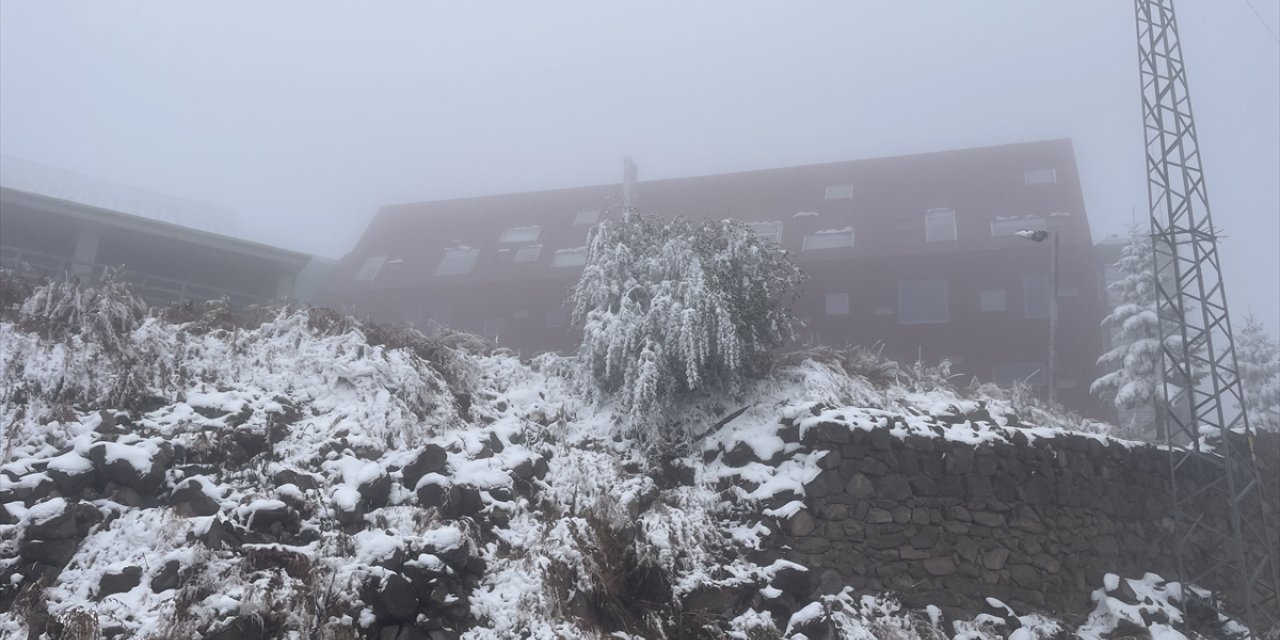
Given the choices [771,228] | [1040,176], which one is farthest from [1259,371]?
[771,228]

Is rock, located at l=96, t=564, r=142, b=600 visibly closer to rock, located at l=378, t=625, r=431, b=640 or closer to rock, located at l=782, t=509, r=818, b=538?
rock, located at l=378, t=625, r=431, b=640

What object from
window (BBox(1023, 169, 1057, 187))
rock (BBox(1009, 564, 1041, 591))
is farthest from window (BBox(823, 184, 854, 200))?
rock (BBox(1009, 564, 1041, 591))

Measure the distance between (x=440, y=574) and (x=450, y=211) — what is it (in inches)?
832

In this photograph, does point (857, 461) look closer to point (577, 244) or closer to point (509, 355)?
point (509, 355)

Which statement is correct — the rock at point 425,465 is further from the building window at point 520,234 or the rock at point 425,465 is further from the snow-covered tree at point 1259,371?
the snow-covered tree at point 1259,371

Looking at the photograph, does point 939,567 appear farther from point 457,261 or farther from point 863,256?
point 457,261

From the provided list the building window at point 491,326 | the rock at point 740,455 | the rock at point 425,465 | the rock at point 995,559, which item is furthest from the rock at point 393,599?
the building window at point 491,326

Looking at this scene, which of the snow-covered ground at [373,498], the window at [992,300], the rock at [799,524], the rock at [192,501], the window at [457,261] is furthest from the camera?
the window at [457,261]

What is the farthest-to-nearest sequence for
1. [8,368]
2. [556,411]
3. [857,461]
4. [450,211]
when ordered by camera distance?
[450,211] → [556,411] → [857,461] → [8,368]

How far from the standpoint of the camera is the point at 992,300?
2078 centimetres

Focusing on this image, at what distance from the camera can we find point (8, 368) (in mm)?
8320

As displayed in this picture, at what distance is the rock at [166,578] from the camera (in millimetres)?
6902

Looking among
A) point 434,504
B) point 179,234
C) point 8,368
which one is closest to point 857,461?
point 434,504

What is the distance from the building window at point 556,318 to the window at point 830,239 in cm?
629
